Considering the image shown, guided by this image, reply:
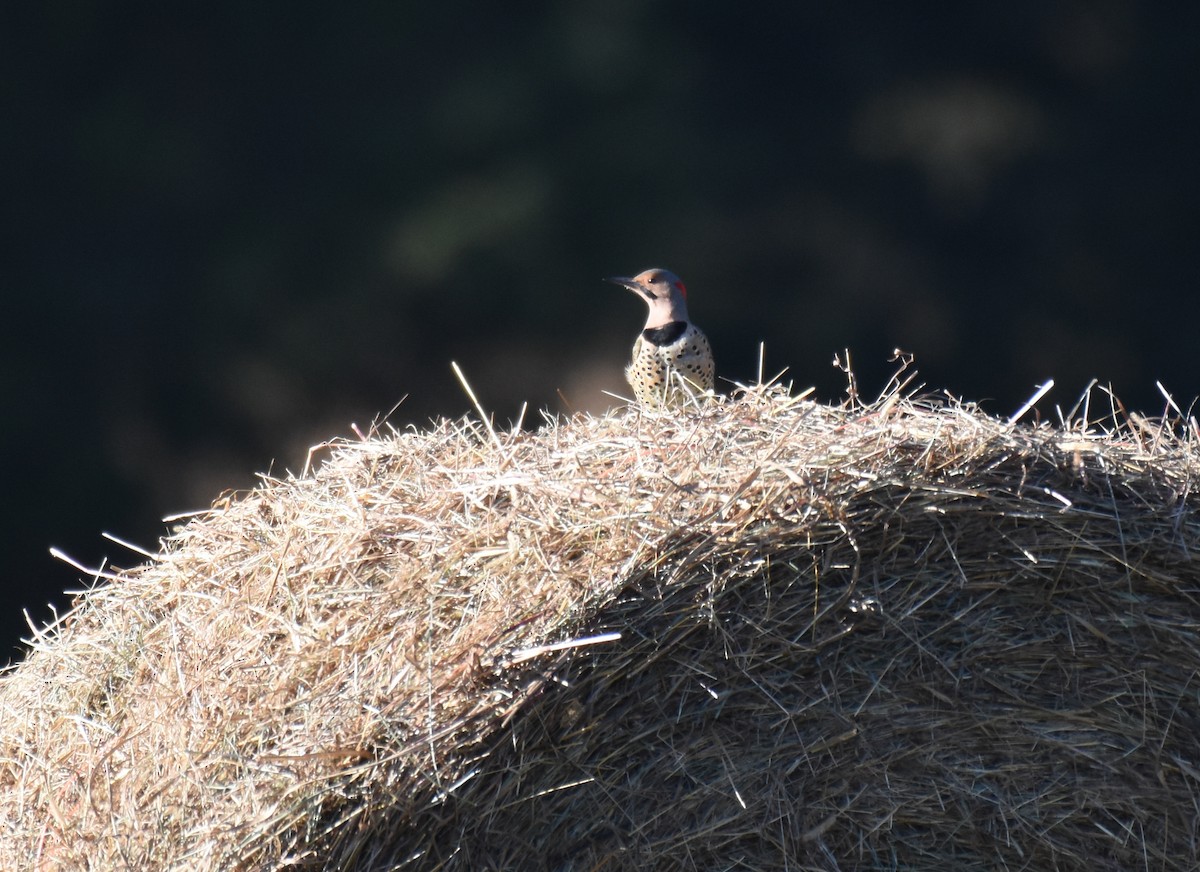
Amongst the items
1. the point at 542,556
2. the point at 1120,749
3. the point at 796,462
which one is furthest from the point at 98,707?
the point at 1120,749

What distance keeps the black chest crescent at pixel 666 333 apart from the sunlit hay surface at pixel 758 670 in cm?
101

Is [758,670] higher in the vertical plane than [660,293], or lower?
lower

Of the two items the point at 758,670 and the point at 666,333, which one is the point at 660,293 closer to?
the point at 666,333

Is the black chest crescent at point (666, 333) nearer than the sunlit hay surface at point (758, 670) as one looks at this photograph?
No

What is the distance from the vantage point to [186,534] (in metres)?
2.57

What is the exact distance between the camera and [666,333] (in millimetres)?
3021

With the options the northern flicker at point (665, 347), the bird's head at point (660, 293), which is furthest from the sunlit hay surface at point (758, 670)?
the bird's head at point (660, 293)

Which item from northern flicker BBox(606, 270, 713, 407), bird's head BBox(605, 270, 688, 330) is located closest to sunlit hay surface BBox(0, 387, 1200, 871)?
northern flicker BBox(606, 270, 713, 407)

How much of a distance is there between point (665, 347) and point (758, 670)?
1.27m

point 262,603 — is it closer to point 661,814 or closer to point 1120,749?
point 661,814

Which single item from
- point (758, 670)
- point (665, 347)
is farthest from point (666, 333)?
point (758, 670)

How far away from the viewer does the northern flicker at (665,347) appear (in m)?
2.97

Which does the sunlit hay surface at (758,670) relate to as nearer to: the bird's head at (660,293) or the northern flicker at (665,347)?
the northern flicker at (665,347)

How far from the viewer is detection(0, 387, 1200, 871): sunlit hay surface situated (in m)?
1.72
